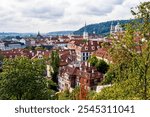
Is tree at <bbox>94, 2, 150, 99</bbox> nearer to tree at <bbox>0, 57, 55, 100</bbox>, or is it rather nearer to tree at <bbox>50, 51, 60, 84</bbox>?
tree at <bbox>0, 57, 55, 100</bbox>

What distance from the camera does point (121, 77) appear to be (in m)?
10.3

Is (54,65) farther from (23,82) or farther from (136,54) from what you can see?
(136,54)

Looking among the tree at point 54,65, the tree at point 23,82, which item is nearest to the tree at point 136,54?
the tree at point 23,82

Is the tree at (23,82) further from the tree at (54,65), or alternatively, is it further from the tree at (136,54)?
the tree at (54,65)

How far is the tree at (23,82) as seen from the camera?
18.5 m

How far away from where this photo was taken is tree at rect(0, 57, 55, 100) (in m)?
18.5

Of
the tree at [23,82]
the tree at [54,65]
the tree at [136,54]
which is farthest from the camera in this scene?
the tree at [54,65]

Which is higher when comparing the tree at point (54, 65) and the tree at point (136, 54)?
the tree at point (136, 54)

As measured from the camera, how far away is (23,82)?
18.8 m

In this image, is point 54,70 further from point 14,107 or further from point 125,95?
point 14,107

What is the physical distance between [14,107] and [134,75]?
5334mm

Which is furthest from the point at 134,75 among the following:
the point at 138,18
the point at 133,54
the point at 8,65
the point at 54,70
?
the point at 54,70

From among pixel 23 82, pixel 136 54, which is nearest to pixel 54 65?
pixel 23 82

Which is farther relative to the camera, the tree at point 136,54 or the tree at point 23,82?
the tree at point 23,82
